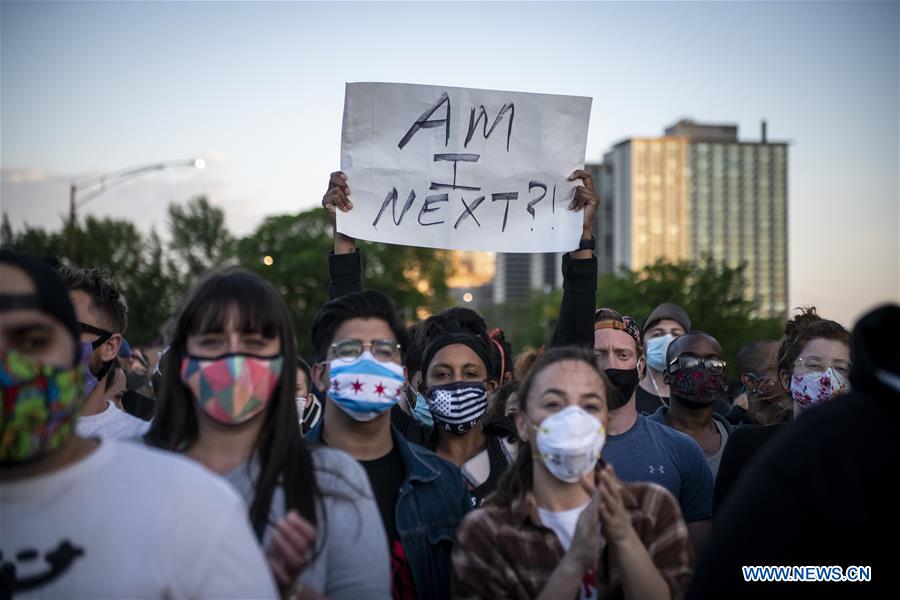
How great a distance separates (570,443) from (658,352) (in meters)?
4.15

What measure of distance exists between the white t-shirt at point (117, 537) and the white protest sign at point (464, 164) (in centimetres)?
318

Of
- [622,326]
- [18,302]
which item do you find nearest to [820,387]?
[622,326]

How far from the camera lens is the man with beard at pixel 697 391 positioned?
613 cm

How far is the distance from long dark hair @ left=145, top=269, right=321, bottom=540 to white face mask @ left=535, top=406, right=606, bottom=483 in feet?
2.98

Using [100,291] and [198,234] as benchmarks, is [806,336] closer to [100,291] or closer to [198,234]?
[100,291]

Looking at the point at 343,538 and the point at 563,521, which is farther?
the point at 563,521

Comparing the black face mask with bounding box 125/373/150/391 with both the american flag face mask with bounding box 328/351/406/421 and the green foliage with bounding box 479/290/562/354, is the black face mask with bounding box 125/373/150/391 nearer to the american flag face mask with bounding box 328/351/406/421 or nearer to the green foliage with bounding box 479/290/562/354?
the american flag face mask with bounding box 328/351/406/421

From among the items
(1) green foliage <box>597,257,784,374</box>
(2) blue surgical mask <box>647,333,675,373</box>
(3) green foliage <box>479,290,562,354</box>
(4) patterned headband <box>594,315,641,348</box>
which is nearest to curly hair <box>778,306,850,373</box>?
(4) patterned headband <box>594,315,641,348</box>

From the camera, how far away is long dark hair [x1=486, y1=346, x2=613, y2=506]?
12.3 ft

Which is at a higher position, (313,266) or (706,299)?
(313,266)

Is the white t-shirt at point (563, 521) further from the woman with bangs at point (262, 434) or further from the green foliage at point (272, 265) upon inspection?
the green foliage at point (272, 265)

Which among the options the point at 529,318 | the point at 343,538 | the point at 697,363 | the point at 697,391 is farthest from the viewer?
the point at 529,318

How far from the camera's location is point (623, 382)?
5.16 meters

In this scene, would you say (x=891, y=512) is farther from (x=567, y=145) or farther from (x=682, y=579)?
(x=567, y=145)
